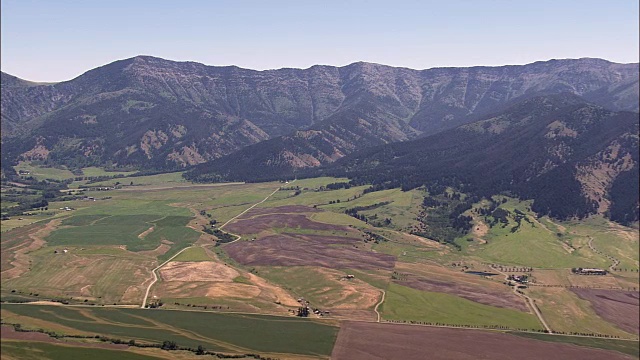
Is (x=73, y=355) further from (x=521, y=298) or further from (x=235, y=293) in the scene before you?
(x=521, y=298)

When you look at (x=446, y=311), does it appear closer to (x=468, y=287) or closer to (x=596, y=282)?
(x=468, y=287)

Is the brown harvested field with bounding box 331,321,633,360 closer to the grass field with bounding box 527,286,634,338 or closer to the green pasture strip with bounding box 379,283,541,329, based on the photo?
the green pasture strip with bounding box 379,283,541,329

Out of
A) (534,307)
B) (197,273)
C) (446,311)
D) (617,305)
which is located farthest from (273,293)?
(617,305)

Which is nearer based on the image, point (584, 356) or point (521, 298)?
point (584, 356)

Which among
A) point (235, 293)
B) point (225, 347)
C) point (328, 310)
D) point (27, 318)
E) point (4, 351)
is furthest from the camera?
point (235, 293)

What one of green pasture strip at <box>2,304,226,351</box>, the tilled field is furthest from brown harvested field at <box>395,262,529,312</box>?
green pasture strip at <box>2,304,226,351</box>

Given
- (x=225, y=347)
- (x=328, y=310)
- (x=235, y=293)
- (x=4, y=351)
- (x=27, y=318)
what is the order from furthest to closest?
(x=235, y=293)
(x=328, y=310)
(x=27, y=318)
(x=225, y=347)
(x=4, y=351)

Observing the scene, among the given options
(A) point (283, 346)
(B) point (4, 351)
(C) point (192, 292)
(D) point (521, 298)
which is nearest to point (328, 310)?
(A) point (283, 346)
